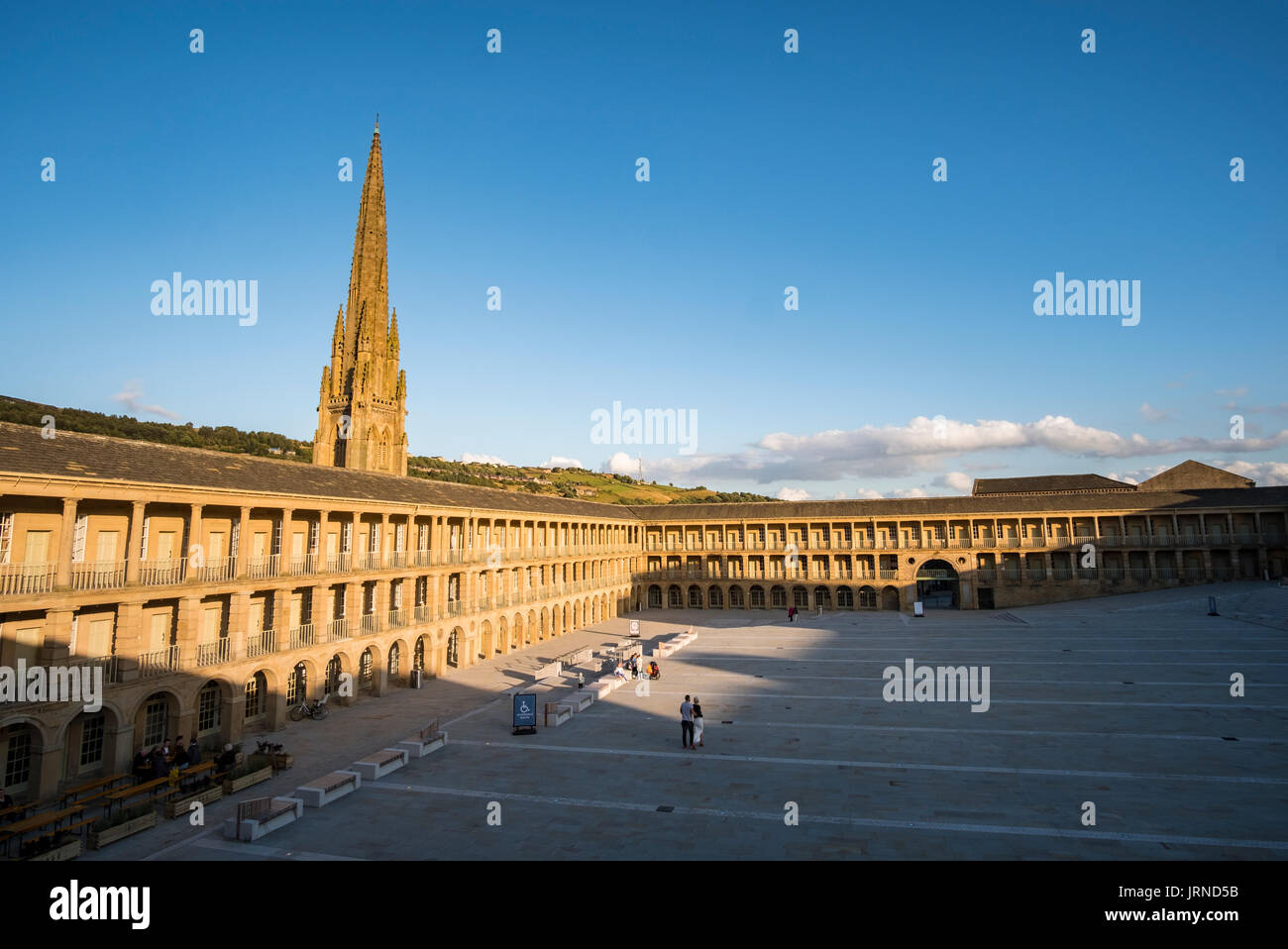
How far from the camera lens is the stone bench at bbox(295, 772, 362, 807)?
15516 millimetres

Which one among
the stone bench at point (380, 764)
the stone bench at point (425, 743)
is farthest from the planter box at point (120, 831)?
the stone bench at point (425, 743)

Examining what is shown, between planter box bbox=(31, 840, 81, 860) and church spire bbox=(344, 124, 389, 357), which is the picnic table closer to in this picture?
planter box bbox=(31, 840, 81, 860)

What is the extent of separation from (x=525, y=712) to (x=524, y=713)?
0.05 meters

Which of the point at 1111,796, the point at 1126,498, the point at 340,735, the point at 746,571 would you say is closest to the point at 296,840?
the point at 340,735

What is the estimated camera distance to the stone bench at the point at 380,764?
1756 cm

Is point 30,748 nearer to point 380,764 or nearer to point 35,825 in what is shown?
point 35,825

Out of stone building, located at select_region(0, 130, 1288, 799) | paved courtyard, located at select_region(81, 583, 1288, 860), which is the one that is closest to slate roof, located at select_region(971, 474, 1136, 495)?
stone building, located at select_region(0, 130, 1288, 799)

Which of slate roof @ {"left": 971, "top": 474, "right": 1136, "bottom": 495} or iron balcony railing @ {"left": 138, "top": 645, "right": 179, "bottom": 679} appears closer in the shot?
iron balcony railing @ {"left": 138, "top": 645, "right": 179, "bottom": 679}

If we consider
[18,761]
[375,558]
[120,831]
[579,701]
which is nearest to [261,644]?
[18,761]

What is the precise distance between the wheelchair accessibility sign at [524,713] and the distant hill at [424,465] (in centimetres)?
2431

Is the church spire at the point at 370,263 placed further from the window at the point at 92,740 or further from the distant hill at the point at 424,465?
the window at the point at 92,740

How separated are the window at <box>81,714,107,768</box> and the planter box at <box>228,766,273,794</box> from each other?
194 inches

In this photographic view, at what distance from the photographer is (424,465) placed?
489 feet

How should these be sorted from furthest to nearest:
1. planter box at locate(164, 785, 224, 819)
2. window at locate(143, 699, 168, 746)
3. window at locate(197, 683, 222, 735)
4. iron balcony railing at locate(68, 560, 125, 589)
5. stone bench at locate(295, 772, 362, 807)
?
window at locate(197, 683, 222, 735)
window at locate(143, 699, 168, 746)
iron balcony railing at locate(68, 560, 125, 589)
planter box at locate(164, 785, 224, 819)
stone bench at locate(295, 772, 362, 807)
